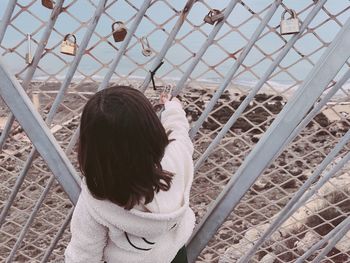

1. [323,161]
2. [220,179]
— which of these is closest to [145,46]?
[323,161]

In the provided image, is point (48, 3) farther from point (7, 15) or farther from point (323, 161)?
point (323, 161)

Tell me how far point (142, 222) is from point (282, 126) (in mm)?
479

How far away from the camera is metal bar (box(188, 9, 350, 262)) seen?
1549mm

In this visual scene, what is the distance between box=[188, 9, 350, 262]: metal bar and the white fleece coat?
9.1 inches

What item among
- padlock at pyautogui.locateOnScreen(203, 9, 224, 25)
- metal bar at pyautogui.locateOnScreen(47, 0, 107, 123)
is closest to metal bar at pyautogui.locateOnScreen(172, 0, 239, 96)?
padlock at pyautogui.locateOnScreen(203, 9, 224, 25)

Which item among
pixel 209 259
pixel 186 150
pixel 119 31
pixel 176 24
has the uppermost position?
pixel 176 24

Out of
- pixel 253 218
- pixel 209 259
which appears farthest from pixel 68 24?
pixel 253 218

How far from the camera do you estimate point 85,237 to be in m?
1.48

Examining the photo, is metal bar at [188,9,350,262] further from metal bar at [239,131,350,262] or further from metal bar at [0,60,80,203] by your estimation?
metal bar at [0,60,80,203]

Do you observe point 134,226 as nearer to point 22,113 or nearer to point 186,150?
point 186,150

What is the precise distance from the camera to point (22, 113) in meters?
1.69

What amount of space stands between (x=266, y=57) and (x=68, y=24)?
1104 millimetres

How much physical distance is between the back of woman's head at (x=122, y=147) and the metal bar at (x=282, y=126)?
36 centimetres

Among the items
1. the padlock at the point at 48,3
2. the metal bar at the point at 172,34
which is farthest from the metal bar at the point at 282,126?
the padlock at the point at 48,3
